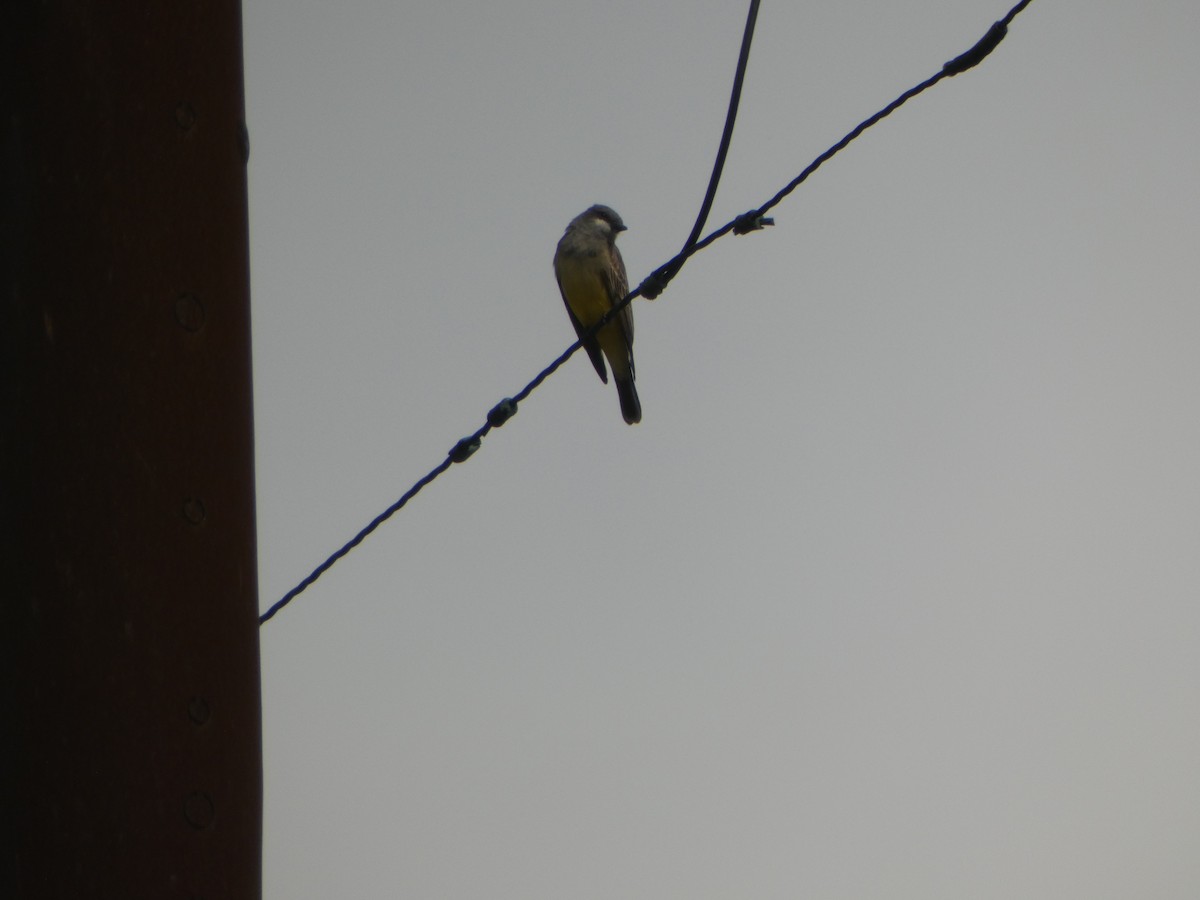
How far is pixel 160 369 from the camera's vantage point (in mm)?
1683

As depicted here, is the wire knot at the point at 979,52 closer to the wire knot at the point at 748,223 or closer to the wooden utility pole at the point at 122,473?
the wire knot at the point at 748,223

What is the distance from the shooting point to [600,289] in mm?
7859

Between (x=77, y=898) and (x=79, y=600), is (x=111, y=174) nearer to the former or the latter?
(x=79, y=600)

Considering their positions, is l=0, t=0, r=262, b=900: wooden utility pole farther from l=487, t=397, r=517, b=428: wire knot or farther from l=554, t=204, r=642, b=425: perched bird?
l=554, t=204, r=642, b=425: perched bird

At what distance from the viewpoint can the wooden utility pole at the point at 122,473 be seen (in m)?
1.56

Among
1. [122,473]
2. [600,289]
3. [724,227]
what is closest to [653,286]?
[724,227]

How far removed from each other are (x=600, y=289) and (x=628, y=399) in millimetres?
798

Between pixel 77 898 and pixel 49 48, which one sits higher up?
pixel 49 48

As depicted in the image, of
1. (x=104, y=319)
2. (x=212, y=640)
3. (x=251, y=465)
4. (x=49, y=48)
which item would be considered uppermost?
(x=49, y=48)

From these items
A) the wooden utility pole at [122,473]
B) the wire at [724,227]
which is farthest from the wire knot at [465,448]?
the wooden utility pole at [122,473]

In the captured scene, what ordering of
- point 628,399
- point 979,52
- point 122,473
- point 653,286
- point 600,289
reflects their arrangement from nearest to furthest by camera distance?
point 122,473
point 979,52
point 653,286
point 600,289
point 628,399

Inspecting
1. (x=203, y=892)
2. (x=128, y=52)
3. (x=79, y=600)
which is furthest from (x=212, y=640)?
(x=128, y=52)

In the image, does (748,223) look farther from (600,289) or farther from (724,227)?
(600,289)

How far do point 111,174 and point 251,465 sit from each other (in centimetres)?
43
